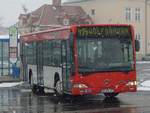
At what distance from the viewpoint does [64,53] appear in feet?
66.1

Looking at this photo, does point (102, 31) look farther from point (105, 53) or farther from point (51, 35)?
point (51, 35)

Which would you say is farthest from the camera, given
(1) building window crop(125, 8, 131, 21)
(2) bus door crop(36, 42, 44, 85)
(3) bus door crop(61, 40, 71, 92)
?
(1) building window crop(125, 8, 131, 21)

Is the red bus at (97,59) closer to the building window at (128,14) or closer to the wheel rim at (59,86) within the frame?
the wheel rim at (59,86)

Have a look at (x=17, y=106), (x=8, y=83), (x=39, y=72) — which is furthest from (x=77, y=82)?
(x=8, y=83)

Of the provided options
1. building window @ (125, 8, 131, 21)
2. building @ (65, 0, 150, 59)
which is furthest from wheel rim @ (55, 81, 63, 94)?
building window @ (125, 8, 131, 21)

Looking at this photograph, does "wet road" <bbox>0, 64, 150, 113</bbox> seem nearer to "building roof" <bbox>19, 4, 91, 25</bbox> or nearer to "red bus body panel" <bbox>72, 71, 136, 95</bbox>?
"red bus body panel" <bbox>72, 71, 136, 95</bbox>

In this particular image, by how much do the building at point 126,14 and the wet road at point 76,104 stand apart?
57649 millimetres

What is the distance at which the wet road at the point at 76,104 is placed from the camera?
1755 cm

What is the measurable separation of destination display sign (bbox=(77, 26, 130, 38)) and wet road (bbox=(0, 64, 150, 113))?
7.72 ft

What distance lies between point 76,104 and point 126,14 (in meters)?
64.2

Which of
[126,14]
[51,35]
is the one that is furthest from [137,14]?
[51,35]

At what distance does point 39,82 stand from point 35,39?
6.26ft

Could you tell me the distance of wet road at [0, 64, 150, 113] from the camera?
691 inches

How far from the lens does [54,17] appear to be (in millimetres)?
82562
